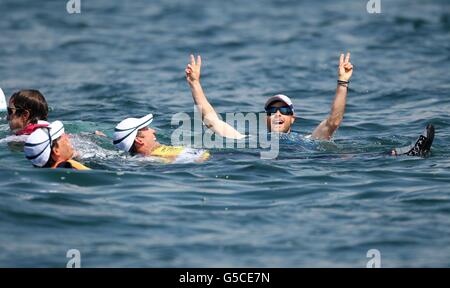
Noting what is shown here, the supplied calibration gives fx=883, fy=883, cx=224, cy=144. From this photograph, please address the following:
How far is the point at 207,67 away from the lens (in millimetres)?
23547

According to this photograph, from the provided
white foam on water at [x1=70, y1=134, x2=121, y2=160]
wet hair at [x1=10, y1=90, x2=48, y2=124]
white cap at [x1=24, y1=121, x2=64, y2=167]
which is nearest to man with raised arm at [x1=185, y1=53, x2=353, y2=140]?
white foam on water at [x1=70, y1=134, x2=121, y2=160]

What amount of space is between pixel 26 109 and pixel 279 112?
4003 millimetres

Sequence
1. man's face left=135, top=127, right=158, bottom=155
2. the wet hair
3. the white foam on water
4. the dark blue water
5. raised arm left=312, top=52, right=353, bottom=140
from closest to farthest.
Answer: the dark blue water
man's face left=135, top=127, right=158, bottom=155
raised arm left=312, top=52, right=353, bottom=140
the white foam on water
the wet hair

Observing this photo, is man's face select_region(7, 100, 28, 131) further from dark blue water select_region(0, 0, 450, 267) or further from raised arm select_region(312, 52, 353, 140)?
raised arm select_region(312, 52, 353, 140)

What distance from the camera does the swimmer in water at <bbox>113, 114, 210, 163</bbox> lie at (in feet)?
41.1

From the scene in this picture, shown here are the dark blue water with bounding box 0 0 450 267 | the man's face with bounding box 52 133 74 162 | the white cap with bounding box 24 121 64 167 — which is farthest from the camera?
the man's face with bounding box 52 133 74 162

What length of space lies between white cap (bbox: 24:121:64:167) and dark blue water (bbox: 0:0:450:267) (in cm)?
34

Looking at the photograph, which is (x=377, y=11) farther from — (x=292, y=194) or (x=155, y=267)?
(x=155, y=267)

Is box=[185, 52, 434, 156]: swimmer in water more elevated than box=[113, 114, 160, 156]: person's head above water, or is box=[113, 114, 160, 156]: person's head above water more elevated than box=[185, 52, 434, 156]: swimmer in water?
box=[185, 52, 434, 156]: swimmer in water

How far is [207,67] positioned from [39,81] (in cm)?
441

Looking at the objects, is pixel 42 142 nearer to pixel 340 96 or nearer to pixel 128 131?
pixel 128 131

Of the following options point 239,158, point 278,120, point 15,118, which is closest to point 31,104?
point 15,118

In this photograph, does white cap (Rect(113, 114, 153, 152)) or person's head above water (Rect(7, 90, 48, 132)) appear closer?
white cap (Rect(113, 114, 153, 152))

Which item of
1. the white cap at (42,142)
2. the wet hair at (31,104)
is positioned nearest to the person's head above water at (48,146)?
the white cap at (42,142)
